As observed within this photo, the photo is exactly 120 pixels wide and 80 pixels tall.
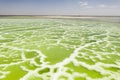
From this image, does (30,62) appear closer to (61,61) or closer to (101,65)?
(61,61)

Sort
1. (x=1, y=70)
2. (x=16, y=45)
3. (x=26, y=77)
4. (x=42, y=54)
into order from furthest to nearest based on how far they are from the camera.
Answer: (x=16, y=45)
(x=42, y=54)
(x=1, y=70)
(x=26, y=77)

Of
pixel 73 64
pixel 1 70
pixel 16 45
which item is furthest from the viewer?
pixel 16 45

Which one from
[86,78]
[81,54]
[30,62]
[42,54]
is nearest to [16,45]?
[42,54]

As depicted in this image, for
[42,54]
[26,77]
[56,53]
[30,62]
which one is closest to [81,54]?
[56,53]

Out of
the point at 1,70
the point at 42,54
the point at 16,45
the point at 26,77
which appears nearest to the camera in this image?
the point at 26,77

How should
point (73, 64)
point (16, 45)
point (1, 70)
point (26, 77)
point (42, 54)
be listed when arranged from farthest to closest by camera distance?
point (16, 45), point (42, 54), point (73, 64), point (1, 70), point (26, 77)

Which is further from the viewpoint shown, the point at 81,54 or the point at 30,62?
the point at 81,54

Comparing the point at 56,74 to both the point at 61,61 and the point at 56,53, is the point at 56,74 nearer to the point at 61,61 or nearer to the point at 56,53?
the point at 61,61

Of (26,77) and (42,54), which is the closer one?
(26,77)
